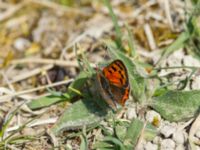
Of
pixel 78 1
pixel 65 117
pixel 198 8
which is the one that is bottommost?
pixel 65 117

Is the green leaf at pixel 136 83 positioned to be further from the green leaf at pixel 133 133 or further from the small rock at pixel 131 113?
the green leaf at pixel 133 133

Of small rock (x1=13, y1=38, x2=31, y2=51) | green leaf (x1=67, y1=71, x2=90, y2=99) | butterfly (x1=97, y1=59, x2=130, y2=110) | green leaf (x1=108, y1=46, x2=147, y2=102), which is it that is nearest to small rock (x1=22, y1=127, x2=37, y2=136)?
green leaf (x1=67, y1=71, x2=90, y2=99)

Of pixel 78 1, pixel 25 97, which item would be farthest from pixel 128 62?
pixel 78 1

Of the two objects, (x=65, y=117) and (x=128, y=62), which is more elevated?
(x=128, y=62)

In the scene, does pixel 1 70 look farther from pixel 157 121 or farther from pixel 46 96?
pixel 157 121

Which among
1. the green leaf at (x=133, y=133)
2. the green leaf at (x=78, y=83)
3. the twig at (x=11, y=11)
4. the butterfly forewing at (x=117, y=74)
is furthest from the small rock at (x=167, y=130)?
the twig at (x=11, y=11)

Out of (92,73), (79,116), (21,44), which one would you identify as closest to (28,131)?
(79,116)

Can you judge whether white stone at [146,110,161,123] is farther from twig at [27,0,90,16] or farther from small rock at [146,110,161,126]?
twig at [27,0,90,16]
